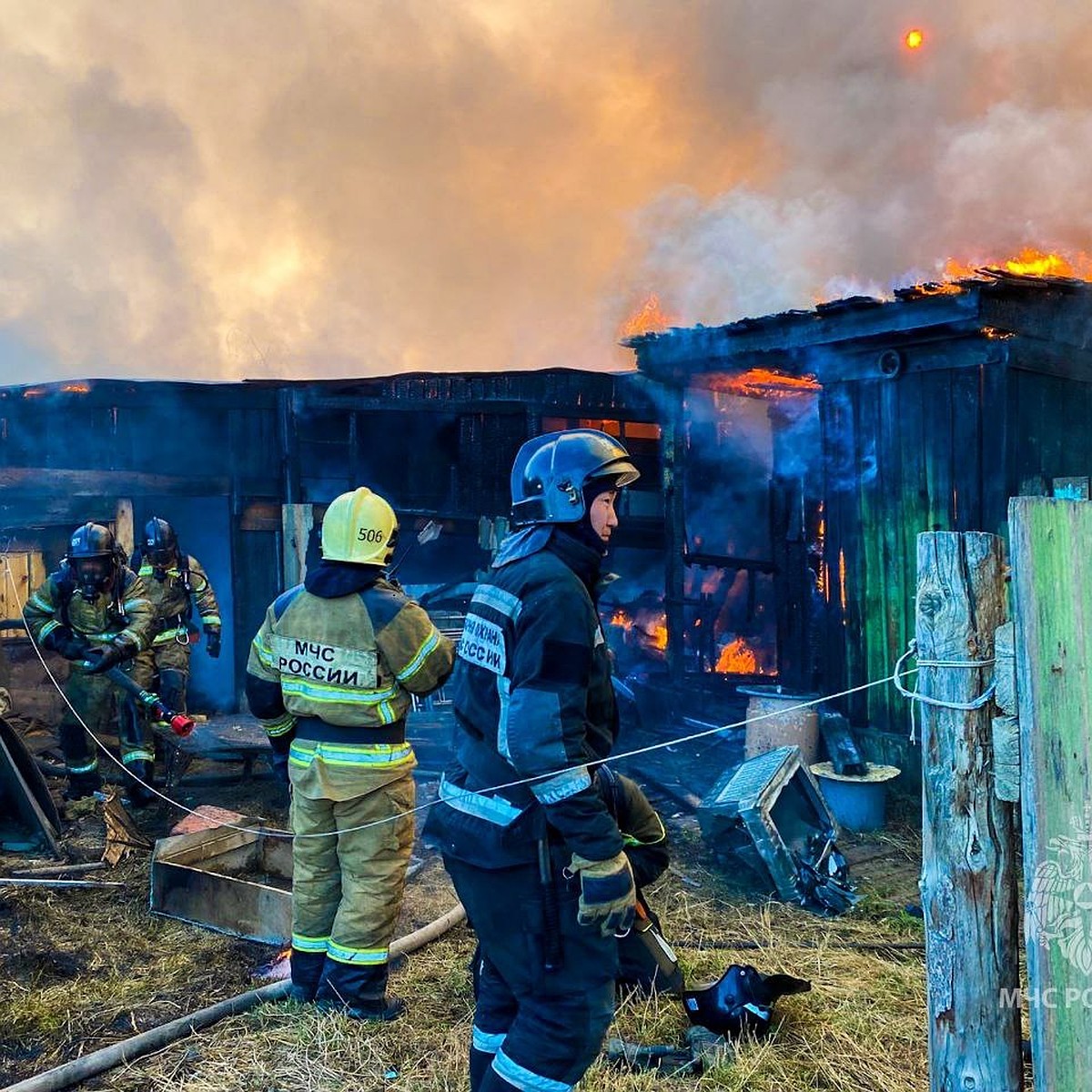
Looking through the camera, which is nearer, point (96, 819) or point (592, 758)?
point (592, 758)

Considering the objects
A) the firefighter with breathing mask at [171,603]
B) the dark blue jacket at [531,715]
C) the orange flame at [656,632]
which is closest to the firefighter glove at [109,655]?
the firefighter with breathing mask at [171,603]

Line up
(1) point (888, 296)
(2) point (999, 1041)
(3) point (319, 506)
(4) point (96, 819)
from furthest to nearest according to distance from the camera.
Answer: (3) point (319, 506) < (1) point (888, 296) < (4) point (96, 819) < (2) point (999, 1041)

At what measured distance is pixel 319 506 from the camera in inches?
455

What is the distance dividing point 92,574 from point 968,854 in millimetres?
7428

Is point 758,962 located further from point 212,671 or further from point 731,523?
point 212,671

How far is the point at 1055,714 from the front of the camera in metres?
2.26

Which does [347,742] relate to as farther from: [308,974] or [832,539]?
[832,539]

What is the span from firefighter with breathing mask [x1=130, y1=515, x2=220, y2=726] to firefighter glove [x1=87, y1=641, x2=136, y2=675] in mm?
686

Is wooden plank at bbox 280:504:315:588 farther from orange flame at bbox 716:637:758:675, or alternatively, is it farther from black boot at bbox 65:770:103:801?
orange flame at bbox 716:637:758:675

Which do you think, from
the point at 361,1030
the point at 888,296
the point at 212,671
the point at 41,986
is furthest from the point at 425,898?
the point at 212,671

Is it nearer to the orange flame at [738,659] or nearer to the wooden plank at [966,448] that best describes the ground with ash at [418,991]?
the wooden plank at [966,448]

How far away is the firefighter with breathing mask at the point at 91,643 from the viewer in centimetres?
779

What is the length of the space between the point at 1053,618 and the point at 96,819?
7.32 meters

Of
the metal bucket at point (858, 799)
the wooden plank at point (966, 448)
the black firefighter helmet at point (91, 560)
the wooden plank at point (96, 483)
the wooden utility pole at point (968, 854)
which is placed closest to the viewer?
the wooden utility pole at point (968, 854)
